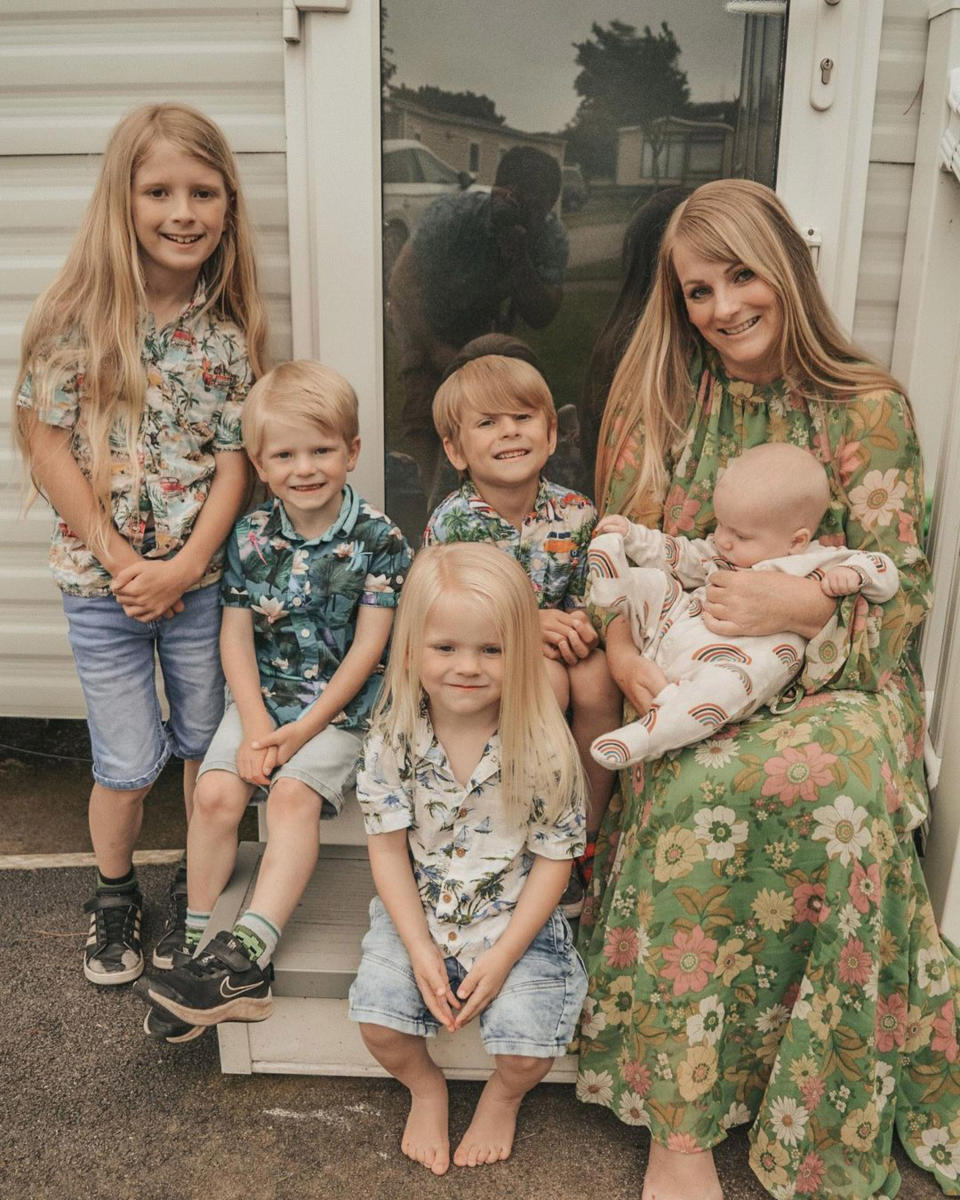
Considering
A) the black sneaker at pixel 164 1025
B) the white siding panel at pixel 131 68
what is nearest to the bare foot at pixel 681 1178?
the black sneaker at pixel 164 1025

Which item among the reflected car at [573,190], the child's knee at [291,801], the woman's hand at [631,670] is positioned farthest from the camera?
the reflected car at [573,190]

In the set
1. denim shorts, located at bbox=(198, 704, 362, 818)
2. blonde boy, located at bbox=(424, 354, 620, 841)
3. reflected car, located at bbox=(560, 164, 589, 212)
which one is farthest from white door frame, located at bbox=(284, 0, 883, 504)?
denim shorts, located at bbox=(198, 704, 362, 818)

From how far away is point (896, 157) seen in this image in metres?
2.44

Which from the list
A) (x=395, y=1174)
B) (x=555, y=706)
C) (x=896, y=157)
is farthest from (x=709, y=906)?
(x=896, y=157)

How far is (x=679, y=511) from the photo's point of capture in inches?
85.6

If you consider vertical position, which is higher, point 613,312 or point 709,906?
point 613,312

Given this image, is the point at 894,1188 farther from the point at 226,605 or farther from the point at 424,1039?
the point at 226,605

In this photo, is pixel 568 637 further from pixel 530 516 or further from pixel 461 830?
pixel 461 830

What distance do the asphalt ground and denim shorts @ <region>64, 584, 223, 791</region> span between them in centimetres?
50

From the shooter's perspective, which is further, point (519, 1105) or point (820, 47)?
point (820, 47)

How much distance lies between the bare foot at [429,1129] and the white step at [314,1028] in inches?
3.2

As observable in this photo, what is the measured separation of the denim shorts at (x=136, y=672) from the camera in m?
2.24

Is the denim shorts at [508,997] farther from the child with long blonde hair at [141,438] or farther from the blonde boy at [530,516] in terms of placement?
the child with long blonde hair at [141,438]

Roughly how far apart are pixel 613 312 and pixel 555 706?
1.16m
